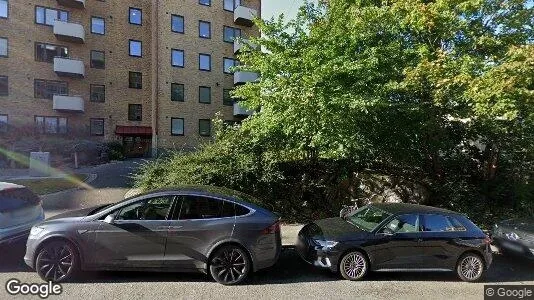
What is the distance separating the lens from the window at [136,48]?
27.8m

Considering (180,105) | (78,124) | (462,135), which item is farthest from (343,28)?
(78,124)

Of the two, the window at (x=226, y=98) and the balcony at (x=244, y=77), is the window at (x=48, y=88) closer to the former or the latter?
the window at (x=226, y=98)

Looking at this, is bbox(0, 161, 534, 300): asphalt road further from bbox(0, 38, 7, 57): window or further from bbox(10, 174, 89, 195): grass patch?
bbox(0, 38, 7, 57): window

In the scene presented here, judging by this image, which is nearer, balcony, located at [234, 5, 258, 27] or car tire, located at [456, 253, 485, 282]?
car tire, located at [456, 253, 485, 282]

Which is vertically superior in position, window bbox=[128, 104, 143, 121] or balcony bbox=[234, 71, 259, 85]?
balcony bbox=[234, 71, 259, 85]

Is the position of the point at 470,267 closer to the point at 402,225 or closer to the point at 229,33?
the point at 402,225

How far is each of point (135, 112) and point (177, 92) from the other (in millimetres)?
3714

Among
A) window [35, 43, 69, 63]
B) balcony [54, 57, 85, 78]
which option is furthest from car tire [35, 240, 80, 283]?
window [35, 43, 69, 63]

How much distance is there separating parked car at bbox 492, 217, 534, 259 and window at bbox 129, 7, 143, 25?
28280 mm

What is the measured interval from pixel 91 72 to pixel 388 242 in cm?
2686

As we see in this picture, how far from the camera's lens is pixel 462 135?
10.5m

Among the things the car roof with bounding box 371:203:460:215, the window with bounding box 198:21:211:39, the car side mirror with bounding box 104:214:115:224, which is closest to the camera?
the car side mirror with bounding box 104:214:115:224

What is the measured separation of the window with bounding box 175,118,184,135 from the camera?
2823cm

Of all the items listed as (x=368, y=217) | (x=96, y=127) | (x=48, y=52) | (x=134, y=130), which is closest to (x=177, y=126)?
(x=134, y=130)
